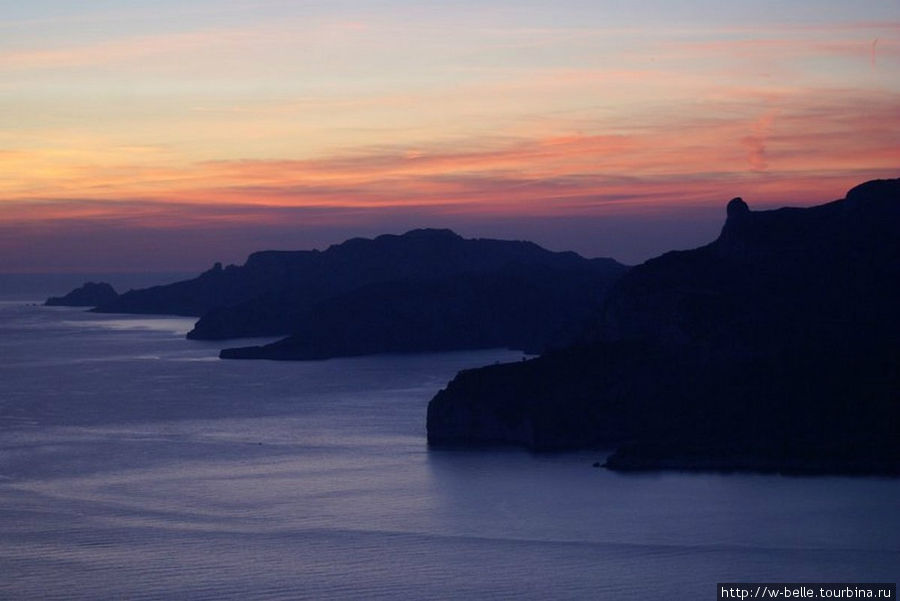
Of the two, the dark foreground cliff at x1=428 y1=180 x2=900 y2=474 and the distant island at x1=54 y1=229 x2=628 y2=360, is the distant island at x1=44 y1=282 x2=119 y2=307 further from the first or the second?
the dark foreground cliff at x1=428 y1=180 x2=900 y2=474

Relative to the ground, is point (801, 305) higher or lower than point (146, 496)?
higher

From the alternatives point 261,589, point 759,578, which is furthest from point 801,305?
point 261,589

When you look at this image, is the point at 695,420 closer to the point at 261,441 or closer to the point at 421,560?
the point at 261,441

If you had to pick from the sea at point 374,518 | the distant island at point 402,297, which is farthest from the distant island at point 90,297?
the sea at point 374,518

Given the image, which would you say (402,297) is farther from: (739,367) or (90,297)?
(90,297)

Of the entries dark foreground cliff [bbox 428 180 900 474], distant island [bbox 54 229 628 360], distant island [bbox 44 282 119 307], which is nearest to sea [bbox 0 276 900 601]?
dark foreground cliff [bbox 428 180 900 474]

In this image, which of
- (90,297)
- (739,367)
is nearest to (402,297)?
(739,367)
